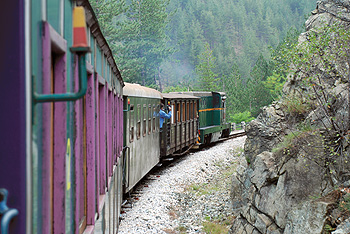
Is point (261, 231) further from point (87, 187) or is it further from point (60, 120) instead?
point (60, 120)

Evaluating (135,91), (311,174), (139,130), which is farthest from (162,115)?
(311,174)

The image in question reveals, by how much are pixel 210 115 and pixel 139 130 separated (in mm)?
14276

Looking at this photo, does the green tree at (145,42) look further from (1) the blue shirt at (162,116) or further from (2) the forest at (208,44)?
(1) the blue shirt at (162,116)

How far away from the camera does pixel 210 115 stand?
24.5 m

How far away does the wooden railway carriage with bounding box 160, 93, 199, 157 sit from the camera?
15.0m

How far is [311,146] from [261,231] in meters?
2.29

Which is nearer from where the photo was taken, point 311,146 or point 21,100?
point 21,100

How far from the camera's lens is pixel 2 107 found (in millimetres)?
1423

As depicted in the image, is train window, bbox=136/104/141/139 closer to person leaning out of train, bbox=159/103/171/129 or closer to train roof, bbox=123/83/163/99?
train roof, bbox=123/83/163/99

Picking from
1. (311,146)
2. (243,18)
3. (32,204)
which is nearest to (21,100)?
(32,204)

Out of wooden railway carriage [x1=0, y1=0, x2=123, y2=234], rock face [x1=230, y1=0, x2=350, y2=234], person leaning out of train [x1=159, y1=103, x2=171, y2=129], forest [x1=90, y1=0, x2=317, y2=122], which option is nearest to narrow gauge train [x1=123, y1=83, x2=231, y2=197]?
person leaning out of train [x1=159, y1=103, x2=171, y2=129]

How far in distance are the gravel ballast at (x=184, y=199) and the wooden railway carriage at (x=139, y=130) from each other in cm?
74

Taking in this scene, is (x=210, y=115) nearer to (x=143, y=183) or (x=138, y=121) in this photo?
(x=143, y=183)

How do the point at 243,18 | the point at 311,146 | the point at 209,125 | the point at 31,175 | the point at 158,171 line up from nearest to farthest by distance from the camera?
the point at 31,175 → the point at 311,146 → the point at 158,171 → the point at 209,125 → the point at 243,18
